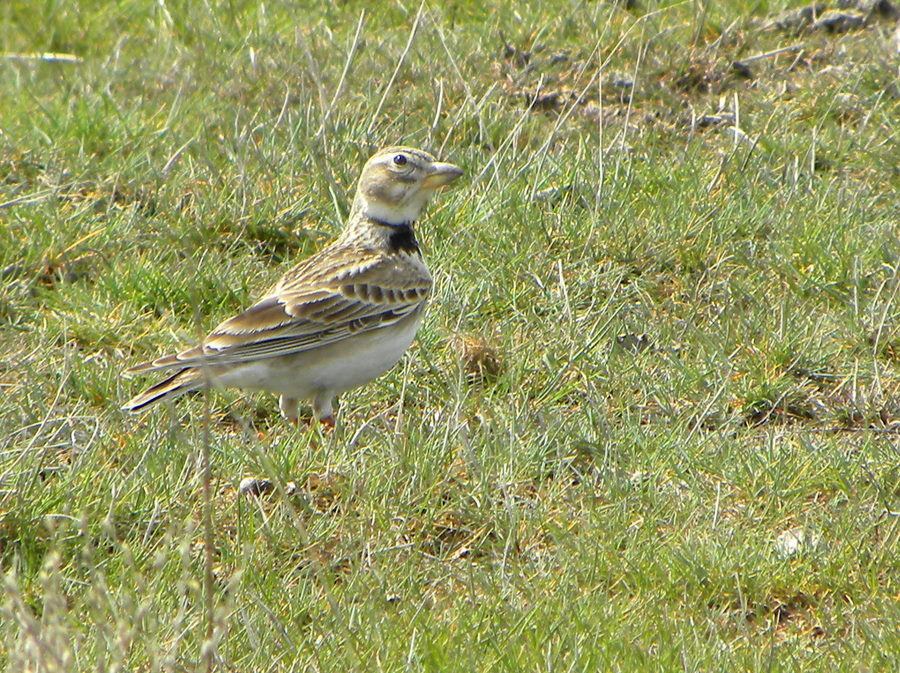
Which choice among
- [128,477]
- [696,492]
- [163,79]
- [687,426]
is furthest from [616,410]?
[163,79]

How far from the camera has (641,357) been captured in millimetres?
6516

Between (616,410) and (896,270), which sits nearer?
(616,410)

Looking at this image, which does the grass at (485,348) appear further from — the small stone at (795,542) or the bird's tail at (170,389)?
the bird's tail at (170,389)

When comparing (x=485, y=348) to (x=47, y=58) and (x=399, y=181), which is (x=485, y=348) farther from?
(x=47, y=58)

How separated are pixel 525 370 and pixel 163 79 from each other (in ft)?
13.0

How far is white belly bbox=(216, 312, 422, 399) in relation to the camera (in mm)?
6059

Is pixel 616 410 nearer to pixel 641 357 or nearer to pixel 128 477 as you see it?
pixel 641 357

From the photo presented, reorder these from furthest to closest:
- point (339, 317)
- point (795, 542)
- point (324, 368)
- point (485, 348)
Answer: point (485, 348) < point (339, 317) < point (324, 368) < point (795, 542)

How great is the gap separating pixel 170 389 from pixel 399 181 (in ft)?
5.28

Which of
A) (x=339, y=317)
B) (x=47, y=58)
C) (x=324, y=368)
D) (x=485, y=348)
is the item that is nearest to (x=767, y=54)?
(x=485, y=348)

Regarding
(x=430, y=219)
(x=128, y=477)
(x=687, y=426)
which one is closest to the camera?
(x=128, y=477)

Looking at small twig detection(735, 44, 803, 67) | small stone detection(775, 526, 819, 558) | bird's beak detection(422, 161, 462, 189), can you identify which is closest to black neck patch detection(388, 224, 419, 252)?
bird's beak detection(422, 161, 462, 189)

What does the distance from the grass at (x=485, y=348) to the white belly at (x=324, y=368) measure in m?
0.18

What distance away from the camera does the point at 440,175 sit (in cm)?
670
